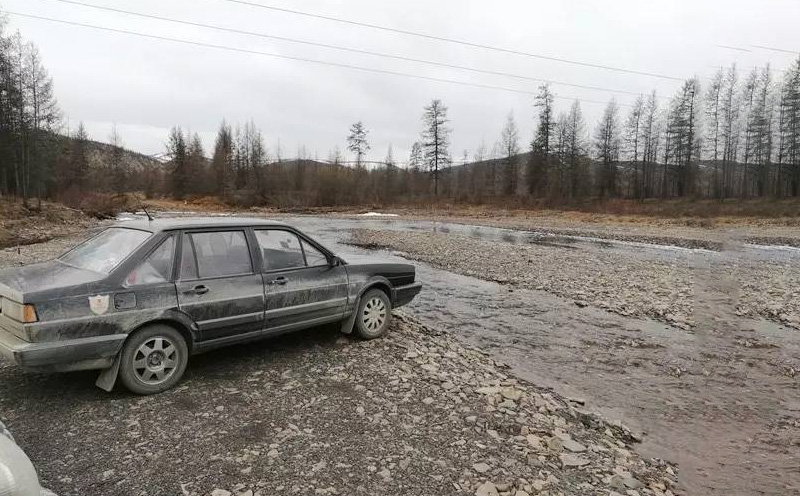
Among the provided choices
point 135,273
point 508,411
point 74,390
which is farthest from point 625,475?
point 74,390

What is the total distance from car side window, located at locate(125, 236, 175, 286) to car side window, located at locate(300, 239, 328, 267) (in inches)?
65.0

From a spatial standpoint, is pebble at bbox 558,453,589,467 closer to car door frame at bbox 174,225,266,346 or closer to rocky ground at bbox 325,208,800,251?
car door frame at bbox 174,225,266,346

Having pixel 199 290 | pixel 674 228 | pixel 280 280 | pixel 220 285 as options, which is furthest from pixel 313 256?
pixel 674 228

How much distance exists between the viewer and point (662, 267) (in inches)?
643

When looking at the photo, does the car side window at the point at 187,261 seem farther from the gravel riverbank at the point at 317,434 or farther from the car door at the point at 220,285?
the gravel riverbank at the point at 317,434

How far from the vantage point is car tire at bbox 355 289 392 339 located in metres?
6.74

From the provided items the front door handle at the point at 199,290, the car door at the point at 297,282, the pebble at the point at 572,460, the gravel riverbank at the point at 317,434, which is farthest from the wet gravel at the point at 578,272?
the front door handle at the point at 199,290

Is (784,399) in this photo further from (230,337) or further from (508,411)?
(230,337)

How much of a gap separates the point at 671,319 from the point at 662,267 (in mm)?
7407

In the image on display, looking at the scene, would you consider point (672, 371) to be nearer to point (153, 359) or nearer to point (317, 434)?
point (317, 434)

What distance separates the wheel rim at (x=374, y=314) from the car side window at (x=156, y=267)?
107 inches

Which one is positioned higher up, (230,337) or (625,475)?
(230,337)

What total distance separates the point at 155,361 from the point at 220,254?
4.27 feet

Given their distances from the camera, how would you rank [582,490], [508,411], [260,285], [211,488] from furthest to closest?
[260,285] < [508,411] < [582,490] < [211,488]
